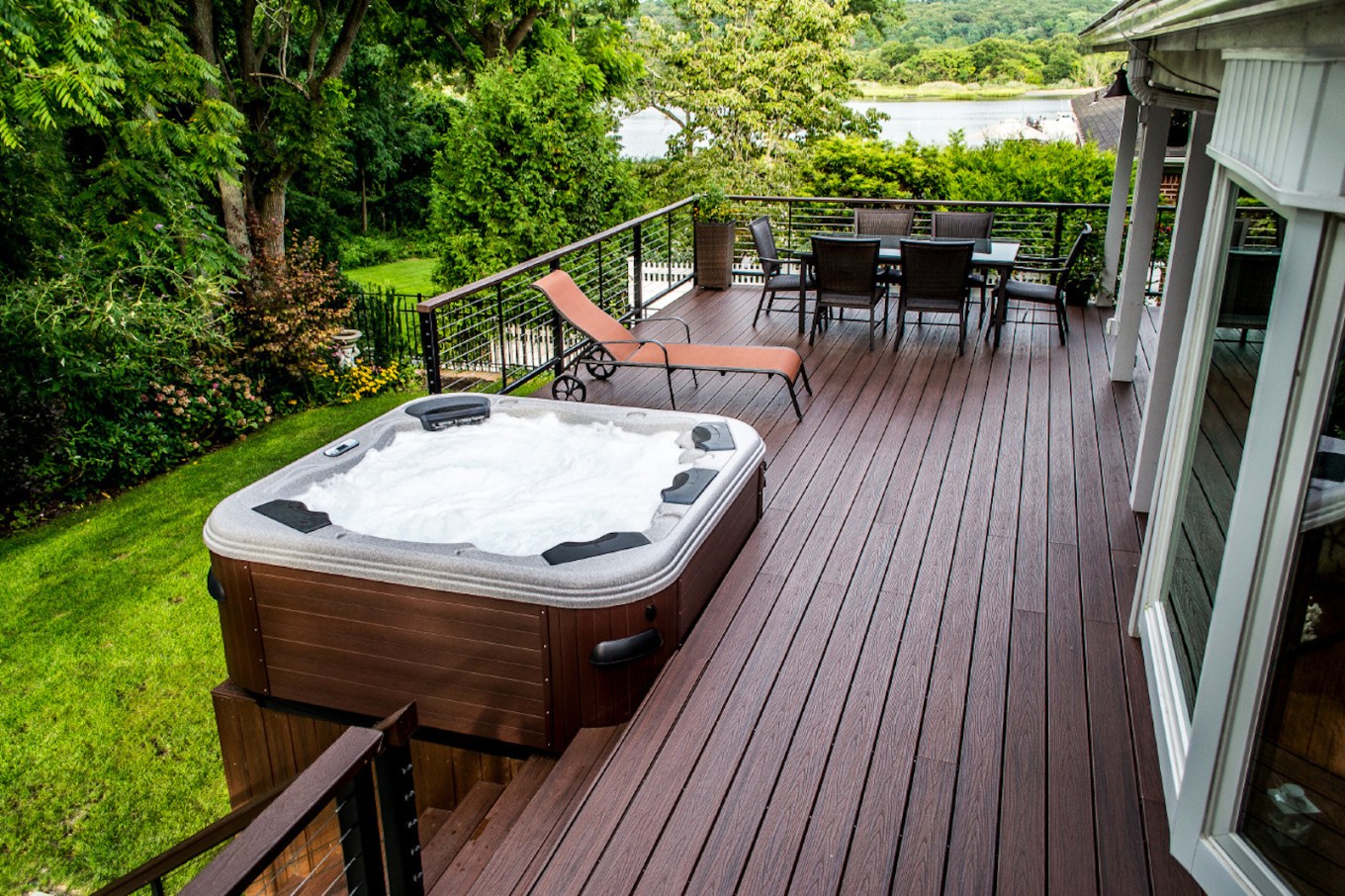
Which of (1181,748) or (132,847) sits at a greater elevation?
(1181,748)

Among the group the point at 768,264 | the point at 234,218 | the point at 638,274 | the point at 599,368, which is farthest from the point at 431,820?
the point at 234,218

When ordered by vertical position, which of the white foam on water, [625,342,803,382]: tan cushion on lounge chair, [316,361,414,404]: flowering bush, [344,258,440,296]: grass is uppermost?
[625,342,803,382]: tan cushion on lounge chair

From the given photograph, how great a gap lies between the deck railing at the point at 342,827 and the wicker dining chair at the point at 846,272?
5474mm

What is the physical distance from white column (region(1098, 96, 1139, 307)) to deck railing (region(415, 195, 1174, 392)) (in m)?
0.69

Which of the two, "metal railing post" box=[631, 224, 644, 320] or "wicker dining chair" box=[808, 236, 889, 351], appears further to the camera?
"metal railing post" box=[631, 224, 644, 320]

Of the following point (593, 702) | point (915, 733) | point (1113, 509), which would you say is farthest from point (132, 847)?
point (1113, 509)

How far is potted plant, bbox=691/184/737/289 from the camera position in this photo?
8820 millimetres

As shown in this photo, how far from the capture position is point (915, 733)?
282 centimetres

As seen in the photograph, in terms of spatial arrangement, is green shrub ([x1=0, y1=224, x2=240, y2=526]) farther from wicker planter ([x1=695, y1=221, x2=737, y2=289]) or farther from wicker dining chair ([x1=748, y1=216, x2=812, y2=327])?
wicker dining chair ([x1=748, y1=216, x2=812, y2=327])

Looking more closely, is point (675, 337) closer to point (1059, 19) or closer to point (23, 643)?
point (23, 643)

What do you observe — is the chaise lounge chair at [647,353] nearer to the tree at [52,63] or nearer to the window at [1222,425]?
the window at [1222,425]

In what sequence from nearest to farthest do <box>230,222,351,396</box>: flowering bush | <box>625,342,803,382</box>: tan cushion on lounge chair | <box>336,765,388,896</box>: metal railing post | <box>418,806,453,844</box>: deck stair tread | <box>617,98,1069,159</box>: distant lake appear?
<box>336,765,388,896</box>: metal railing post → <box>418,806,453,844</box>: deck stair tread → <box>625,342,803,382</box>: tan cushion on lounge chair → <box>230,222,351,396</box>: flowering bush → <box>617,98,1069,159</box>: distant lake

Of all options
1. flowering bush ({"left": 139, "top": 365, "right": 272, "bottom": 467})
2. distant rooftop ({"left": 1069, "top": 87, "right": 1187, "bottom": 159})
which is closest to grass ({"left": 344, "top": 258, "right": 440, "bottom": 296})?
flowering bush ({"left": 139, "top": 365, "right": 272, "bottom": 467})

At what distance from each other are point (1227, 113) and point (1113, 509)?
7.67 ft
